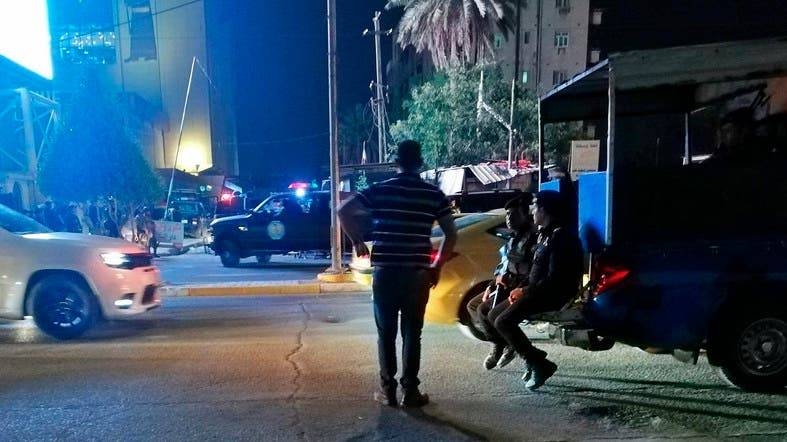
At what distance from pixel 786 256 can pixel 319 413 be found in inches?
142

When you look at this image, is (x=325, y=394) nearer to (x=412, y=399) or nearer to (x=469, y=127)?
(x=412, y=399)

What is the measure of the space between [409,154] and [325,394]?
6.70ft

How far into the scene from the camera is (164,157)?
38906mm

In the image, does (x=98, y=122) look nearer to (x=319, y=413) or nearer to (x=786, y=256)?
(x=319, y=413)

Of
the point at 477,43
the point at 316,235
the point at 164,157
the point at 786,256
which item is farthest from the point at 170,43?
the point at 786,256

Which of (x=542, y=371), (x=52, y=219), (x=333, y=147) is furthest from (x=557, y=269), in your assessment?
(x=52, y=219)

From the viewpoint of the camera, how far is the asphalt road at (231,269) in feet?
40.9

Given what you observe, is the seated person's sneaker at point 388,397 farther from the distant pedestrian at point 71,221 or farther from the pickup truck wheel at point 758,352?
the distant pedestrian at point 71,221

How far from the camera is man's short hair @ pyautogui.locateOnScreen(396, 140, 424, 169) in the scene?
4023 millimetres

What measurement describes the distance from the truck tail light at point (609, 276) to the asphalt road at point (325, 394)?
86cm

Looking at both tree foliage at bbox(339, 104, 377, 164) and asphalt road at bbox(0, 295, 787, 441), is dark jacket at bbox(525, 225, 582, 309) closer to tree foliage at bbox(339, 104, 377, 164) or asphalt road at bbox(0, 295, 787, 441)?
asphalt road at bbox(0, 295, 787, 441)

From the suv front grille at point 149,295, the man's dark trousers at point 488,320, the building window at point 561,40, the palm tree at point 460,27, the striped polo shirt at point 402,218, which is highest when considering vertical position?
the building window at point 561,40

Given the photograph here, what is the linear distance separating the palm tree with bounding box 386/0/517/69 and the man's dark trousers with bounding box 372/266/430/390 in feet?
80.6

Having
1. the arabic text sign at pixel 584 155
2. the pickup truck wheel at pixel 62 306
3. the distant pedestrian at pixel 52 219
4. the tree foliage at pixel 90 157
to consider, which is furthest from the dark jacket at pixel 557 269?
the tree foliage at pixel 90 157
